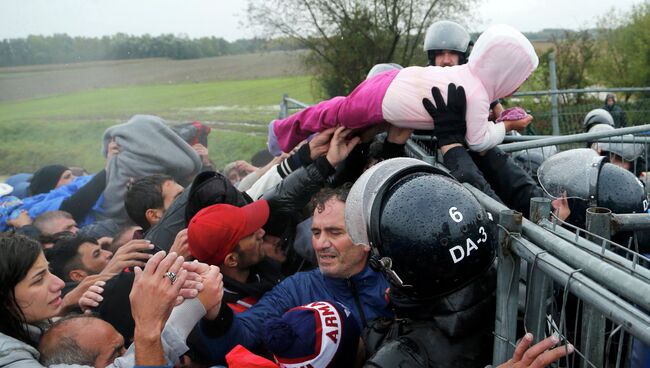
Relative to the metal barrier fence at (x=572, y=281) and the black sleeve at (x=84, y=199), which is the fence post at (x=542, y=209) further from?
the black sleeve at (x=84, y=199)

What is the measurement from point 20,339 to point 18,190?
560 centimetres

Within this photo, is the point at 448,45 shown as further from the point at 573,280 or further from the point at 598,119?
the point at 598,119

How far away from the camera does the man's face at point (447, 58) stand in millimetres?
3467

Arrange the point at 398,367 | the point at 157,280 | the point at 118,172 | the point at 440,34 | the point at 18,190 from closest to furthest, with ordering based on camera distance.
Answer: the point at 398,367 → the point at 157,280 → the point at 440,34 → the point at 118,172 → the point at 18,190

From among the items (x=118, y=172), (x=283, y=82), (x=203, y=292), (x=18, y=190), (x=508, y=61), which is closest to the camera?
(x=203, y=292)

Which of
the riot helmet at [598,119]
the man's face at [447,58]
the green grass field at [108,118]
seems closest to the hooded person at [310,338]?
the man's face at [447,58]

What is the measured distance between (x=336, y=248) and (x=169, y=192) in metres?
1.99

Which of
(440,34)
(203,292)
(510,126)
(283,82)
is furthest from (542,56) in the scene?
(283,82)

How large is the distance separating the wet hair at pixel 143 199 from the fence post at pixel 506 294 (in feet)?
9.46

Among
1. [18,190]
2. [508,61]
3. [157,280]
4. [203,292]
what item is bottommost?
[18,190]

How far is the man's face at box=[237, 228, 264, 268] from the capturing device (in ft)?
8.93

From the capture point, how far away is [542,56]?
14.4m

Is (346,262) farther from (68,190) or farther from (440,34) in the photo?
Answer: (68,190)

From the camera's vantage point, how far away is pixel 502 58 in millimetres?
2219
